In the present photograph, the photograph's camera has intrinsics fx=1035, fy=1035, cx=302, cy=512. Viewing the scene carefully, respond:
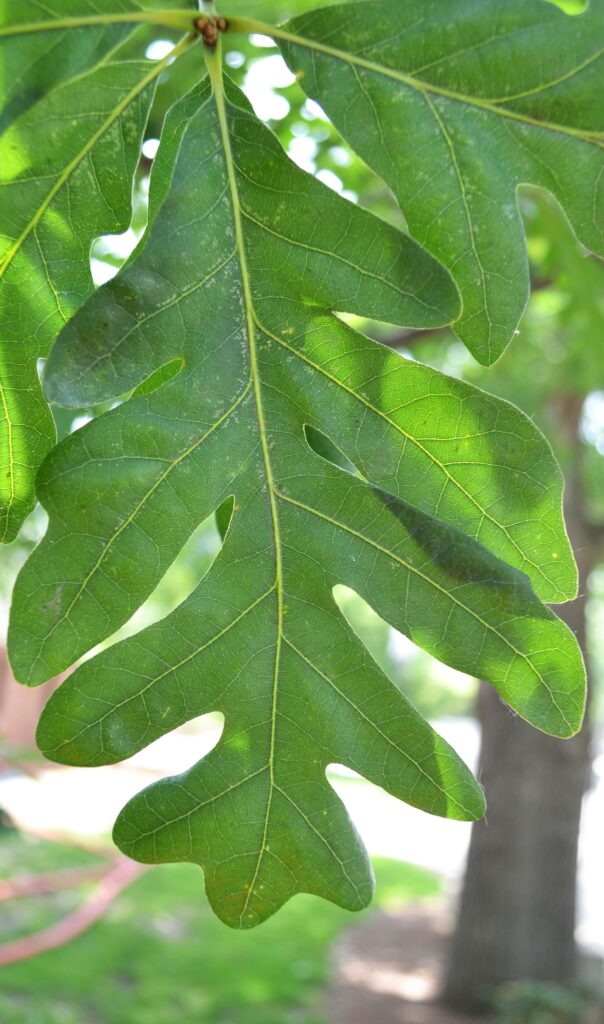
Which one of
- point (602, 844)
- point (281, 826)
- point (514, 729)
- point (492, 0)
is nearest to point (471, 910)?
point (514, 729)

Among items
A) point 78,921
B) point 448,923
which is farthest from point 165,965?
point 448,923

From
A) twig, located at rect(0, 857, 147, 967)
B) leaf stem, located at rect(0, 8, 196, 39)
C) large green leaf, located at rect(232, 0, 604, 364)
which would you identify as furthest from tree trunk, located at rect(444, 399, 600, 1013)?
leaf stem, located at rect(0, 8, 196, 39)

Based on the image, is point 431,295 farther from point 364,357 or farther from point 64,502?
point 64,502

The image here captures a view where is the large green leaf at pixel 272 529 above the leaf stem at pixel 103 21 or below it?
below

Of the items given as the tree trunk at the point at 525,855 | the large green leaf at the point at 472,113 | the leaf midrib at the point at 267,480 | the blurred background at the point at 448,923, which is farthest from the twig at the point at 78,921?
the large green leaf at the point at 472,113

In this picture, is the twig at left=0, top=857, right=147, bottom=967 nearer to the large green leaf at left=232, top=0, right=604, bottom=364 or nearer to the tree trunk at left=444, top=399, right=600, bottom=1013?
the tree trunk at left=444, top=399, right=600, bottom=1013

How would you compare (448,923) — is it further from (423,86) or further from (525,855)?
(423,86)

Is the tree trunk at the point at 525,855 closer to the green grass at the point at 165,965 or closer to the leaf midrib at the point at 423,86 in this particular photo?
the green grass at the point at 165,965
